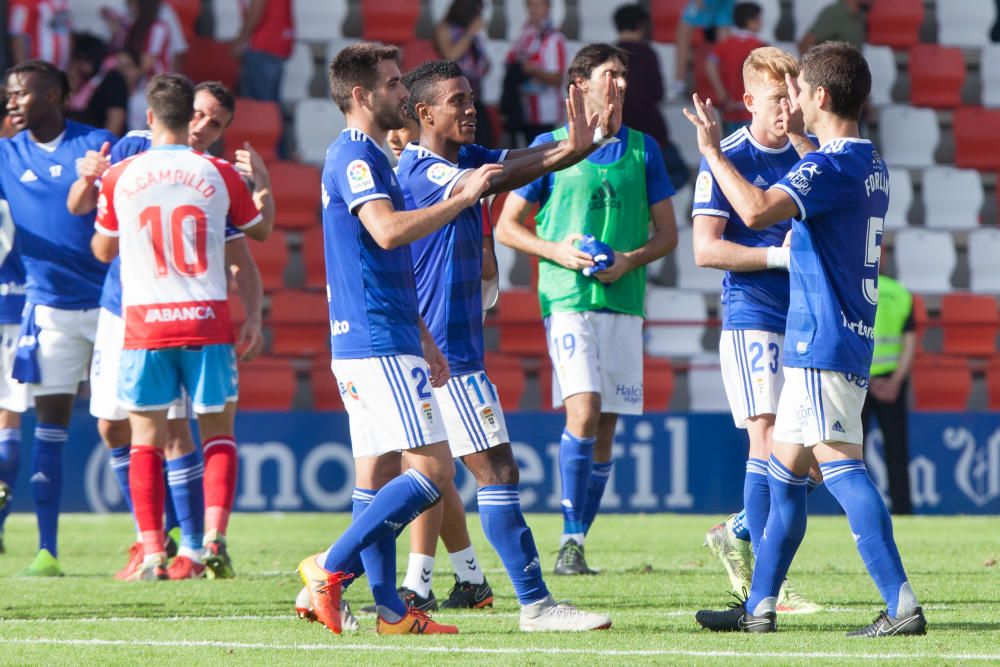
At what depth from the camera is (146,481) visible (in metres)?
7.30

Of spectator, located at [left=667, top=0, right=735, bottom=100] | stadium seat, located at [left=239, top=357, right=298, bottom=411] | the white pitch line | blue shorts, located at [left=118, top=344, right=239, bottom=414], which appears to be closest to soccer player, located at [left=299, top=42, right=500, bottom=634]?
the white pitch line

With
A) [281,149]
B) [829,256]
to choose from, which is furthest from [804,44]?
[829,256]

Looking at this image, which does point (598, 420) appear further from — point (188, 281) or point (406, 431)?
point (406, 431)

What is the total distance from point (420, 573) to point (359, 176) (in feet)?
5.67

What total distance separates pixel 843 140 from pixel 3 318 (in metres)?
5.16

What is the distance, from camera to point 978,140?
15867 mm

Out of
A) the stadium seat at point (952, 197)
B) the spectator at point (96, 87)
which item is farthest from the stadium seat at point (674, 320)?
the spectator at point (96, 87)

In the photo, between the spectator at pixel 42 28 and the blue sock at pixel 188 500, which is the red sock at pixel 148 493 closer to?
the blue sock at pixel 188 500

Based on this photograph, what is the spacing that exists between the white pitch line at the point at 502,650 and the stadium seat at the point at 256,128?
970 centimetres

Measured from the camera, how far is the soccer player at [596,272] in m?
7.73

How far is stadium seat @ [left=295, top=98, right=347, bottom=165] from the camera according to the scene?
1511 cm

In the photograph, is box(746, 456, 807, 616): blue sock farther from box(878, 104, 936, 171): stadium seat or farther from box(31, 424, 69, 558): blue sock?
box(878, 104, 936, 171): stadium seat

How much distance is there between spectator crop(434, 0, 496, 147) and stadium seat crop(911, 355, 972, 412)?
165 inches

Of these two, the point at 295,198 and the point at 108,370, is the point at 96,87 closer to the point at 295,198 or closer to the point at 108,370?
the point at 295,198
